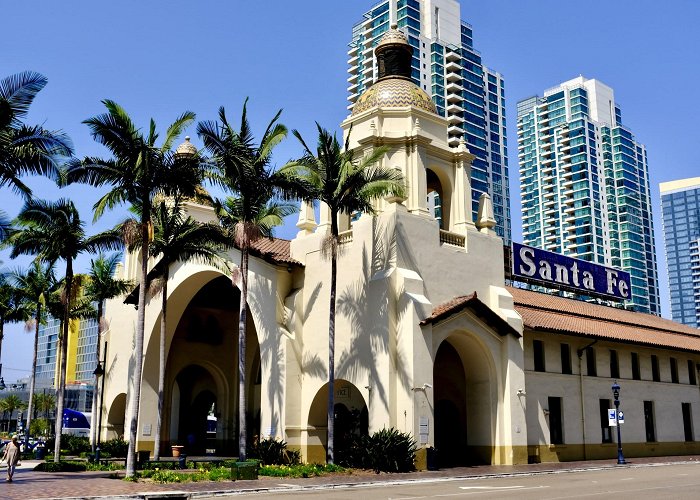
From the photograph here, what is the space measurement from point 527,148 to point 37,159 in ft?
454

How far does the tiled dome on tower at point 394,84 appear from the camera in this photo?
34.9 m

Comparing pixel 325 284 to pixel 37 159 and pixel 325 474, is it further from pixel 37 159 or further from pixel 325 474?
pixel 37 159

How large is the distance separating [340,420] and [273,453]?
435 centimetres

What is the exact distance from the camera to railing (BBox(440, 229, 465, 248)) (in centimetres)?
3347

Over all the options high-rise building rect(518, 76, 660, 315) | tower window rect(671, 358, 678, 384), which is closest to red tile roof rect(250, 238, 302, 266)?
tower window rect(671, 358, 678, 384)

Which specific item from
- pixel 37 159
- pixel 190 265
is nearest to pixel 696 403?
pixel 190 265

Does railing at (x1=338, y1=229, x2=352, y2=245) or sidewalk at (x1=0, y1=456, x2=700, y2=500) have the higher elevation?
railing at (x1=338, y1=229, x2=352, y2=245)

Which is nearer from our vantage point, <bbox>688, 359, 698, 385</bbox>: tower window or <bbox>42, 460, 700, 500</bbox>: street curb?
<bbox>42, 460, 700, 500</bbox>: street curb

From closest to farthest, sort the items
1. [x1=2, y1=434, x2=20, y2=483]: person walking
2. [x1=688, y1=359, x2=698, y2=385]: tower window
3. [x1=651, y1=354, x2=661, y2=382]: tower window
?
[x1=2, y1=434, x2=20, y2=483]: person walking, [x1=651, y1=354, x2=661, y2=382]: tower window, [x1=688, y1=359, x2=698, y2=385]: tower window

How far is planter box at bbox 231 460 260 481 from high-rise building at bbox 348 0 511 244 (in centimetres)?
10106

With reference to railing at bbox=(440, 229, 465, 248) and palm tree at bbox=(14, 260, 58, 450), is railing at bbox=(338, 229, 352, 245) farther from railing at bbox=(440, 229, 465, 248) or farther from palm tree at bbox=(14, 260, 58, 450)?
palm tree at bbox=(14, 260, 58, 450)

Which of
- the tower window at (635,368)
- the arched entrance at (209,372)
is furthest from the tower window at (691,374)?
the arched entrance at (209,372)

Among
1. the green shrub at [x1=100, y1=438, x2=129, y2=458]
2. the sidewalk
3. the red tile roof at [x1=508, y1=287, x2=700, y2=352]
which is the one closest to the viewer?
the sidewalk

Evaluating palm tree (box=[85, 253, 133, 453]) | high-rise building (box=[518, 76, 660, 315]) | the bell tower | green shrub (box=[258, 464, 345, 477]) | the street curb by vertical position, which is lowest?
the street curb
